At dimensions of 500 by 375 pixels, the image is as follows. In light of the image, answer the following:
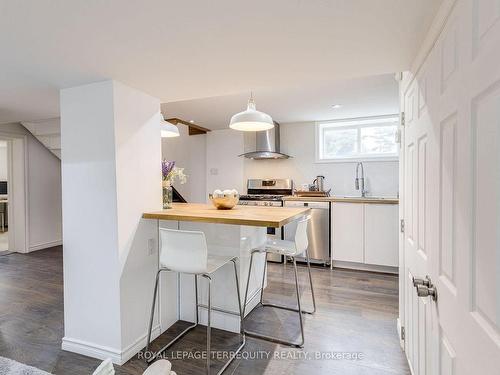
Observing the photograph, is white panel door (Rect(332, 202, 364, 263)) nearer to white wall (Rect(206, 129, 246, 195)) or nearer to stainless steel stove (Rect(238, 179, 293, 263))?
stainless steel stove (Rect(238, 179, 293, 263))

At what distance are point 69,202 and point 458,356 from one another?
7.91 ft

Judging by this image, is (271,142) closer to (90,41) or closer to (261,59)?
(261,59)

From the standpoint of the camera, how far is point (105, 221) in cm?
198

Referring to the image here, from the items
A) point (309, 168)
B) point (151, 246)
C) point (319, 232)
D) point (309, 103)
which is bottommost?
point (319, 232)

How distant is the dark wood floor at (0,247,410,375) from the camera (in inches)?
74.8

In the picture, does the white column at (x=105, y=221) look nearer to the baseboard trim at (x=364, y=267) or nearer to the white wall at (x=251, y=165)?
→ the baseboard trim at (x=364, y=267)

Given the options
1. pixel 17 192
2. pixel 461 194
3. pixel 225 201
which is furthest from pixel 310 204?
pixel 17 192

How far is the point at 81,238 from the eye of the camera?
208 cm

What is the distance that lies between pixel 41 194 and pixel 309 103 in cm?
467

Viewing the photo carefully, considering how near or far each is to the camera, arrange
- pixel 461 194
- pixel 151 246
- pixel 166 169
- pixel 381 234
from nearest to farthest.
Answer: pixel 461 194, pixel 151 246, pixel 166 169, pixel 381 234

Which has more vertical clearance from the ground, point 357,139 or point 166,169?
point 357,139

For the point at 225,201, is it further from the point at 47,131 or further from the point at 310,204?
the point at 47,131

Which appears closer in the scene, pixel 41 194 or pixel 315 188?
pixel 315 188

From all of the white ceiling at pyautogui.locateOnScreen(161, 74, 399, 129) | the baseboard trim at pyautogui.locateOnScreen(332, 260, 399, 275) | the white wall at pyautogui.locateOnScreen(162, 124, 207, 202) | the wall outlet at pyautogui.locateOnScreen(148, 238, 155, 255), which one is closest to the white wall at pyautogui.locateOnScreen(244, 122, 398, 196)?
the white ceiling at pyautogui.locateOnScreen(161, 74, 399, 129)
